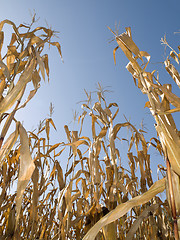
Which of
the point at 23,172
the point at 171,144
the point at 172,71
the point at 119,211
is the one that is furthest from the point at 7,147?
the point at 172,71

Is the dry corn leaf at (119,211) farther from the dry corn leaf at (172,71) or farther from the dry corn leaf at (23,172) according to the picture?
the dry corn leaf at (172,71)

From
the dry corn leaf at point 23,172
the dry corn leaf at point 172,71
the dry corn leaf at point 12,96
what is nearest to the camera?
the dry corn leaf at point 23,172

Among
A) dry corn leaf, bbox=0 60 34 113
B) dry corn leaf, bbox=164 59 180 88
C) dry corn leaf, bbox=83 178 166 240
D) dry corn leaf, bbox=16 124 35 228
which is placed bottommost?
dry corn leaf, bbox=83 178 166 240

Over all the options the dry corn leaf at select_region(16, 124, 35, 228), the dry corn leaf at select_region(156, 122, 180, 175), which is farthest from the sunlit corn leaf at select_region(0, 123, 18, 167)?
the dry corn leaf at select_region(156, 122, 180, 175)

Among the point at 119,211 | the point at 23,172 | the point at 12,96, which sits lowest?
the point at 119,211

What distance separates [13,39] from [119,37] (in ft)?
2.15

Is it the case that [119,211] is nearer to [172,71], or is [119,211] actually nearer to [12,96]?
[12,96]

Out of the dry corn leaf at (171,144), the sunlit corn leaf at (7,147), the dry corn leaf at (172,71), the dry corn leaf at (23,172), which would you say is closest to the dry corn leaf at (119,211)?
the dry corn leaf at (171,144)

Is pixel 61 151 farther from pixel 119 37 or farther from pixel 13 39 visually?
pixel 119 37

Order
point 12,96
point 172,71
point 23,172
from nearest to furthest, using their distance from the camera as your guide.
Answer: point 23,172
point 12,96
point 172,71

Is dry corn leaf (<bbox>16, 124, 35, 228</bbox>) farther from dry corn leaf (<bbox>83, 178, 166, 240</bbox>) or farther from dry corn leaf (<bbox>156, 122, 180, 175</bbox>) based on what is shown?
dry corn leaf (<bbox>156, 122, 180, 175</bbox>)

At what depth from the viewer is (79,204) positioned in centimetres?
153

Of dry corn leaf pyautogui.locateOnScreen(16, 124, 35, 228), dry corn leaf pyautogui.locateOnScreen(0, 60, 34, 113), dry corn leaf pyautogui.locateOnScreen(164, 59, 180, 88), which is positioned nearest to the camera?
dry corn leaf pyautogui.locateOnScreen(16, 124, 35, 228)

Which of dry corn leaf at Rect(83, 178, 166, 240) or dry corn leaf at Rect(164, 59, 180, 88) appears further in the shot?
dry corn leaf at Rect(164, 59, 180, 88)
